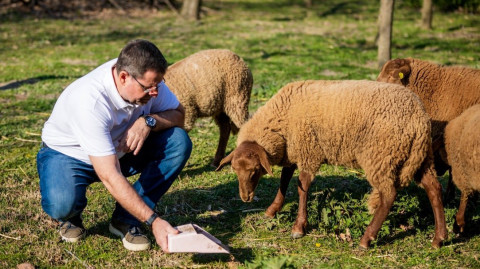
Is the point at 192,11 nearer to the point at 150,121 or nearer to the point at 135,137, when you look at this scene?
the point at 150,121

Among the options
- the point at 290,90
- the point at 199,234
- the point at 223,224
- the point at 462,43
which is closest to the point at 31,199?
the point at 223,224

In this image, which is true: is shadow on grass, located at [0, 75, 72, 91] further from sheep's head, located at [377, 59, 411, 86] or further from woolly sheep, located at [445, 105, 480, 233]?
woolly sheep, located at [445, 105, 480, 233]

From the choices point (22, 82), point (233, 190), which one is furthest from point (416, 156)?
point (22, 82)

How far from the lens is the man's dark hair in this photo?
359cm

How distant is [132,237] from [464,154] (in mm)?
2843

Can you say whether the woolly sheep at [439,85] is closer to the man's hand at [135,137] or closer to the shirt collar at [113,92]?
the man's hand at [135,137]

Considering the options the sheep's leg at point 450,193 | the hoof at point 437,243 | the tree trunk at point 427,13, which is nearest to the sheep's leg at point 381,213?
the hoof at point 437,243

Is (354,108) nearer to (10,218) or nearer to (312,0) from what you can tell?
(10,218)

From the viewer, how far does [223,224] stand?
475 centimetres

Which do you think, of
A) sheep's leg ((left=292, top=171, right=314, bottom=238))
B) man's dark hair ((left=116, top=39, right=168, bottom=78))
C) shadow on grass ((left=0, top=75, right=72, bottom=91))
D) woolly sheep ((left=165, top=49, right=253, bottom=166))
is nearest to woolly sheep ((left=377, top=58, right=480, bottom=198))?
woolly sheep ((left=165, top=49, right=253, bottom=166))

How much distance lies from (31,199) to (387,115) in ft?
10.9

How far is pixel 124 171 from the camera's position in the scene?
438 centimetres

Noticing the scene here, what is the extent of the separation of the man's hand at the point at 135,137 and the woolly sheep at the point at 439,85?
10.8 feet

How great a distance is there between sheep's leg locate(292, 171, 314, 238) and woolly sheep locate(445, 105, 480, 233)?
127 cm
